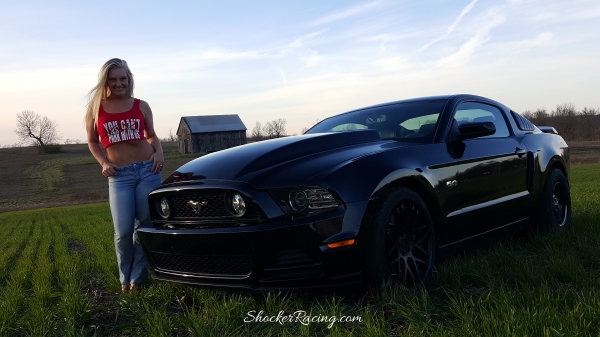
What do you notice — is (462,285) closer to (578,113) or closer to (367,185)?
(367,185)

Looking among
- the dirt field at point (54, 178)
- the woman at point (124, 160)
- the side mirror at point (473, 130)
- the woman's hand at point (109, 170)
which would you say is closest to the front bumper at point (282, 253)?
the woman at point (124, 160)

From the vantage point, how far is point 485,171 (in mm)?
4164

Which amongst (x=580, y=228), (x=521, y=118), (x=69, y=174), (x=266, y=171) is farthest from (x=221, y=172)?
(x=69, y=174)

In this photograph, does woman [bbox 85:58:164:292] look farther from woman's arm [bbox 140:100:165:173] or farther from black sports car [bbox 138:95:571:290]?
black sports car [bbox 138:95:571:290]

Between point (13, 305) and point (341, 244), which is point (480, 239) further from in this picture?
point (13, 305)

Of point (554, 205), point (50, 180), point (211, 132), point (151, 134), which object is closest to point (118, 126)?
point (151, 134)

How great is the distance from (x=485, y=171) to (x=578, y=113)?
2990 inches

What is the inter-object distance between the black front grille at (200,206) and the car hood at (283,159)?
5.1 inches

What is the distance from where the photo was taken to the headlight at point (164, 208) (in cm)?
340

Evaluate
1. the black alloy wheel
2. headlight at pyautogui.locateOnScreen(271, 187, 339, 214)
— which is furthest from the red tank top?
the black alloy wheel

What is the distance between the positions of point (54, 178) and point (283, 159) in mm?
50366

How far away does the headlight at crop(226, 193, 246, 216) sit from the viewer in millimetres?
3006

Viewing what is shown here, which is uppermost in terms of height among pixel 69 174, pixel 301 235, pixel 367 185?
pixel 367 185

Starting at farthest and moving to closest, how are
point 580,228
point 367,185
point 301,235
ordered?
point 580,228 → point 367,185 → point 301,235
